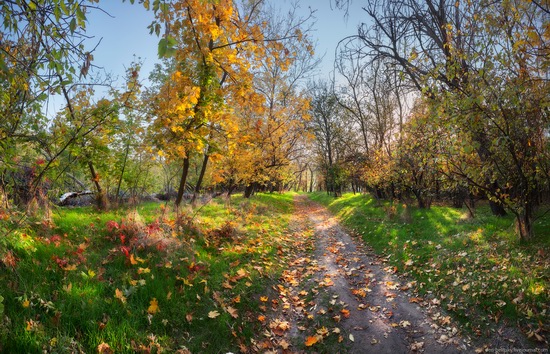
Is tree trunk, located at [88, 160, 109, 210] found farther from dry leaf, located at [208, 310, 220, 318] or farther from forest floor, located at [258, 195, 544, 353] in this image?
dry leaf, located at [208, 310, 220, 318]

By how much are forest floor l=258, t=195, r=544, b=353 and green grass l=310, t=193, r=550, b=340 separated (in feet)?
1.00

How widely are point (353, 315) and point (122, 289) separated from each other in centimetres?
A: 386

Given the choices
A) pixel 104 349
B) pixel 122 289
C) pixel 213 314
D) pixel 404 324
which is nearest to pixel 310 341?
pixel 213 314

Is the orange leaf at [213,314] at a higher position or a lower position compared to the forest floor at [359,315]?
higher

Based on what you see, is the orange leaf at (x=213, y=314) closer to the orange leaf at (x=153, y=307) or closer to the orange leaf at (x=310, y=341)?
the orange leaf at (x=153, y=307)

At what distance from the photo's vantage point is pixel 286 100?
1786 centimetres

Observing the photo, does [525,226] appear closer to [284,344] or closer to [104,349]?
[284,344]

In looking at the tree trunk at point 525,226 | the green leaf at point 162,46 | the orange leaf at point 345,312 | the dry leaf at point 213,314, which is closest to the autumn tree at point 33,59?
the green leaf at point 162,46

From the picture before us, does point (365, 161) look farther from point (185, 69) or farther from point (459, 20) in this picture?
point (185, 69)

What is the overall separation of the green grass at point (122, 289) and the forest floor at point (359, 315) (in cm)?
66

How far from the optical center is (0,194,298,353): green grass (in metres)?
3.30

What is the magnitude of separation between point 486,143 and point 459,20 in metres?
3.55

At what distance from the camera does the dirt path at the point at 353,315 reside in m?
4.39

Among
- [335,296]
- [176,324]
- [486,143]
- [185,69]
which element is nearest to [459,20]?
[486,143]
